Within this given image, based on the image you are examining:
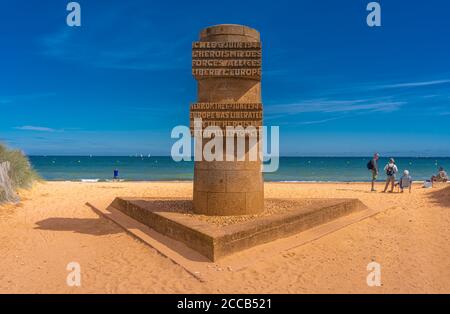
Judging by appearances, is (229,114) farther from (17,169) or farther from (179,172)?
(179,172)

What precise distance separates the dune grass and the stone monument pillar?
11.3m

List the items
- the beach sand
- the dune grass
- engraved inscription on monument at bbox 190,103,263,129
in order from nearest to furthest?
the beach sand
engraved inscription on monument at bbox 190,103,263,129
the dune grass

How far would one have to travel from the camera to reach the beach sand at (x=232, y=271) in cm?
570

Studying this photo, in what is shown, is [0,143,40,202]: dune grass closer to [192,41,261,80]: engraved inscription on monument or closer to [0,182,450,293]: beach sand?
[0,182,450,293]: beach sand

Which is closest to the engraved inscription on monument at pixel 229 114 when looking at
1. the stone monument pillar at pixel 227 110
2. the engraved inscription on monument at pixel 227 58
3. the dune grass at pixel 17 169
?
the stone monument pillar at pixel 227 110

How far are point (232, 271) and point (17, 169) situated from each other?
1456 centimetres

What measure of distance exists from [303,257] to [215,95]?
423cm

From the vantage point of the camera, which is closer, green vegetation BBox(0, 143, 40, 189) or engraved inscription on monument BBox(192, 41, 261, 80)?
engraved inscription on monument BBox(192, 41, 261, 80)

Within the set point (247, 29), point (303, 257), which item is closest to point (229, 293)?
point (303, 257)

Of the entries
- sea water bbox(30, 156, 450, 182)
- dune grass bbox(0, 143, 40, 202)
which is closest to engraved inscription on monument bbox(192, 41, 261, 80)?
dune grass bbox(0, 143, 40, 202)

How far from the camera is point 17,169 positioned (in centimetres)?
1698

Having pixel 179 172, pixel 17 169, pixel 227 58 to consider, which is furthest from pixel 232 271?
pixel 179 172

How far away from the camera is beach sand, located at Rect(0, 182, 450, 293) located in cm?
570

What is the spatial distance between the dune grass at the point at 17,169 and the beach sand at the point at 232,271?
249 inches
